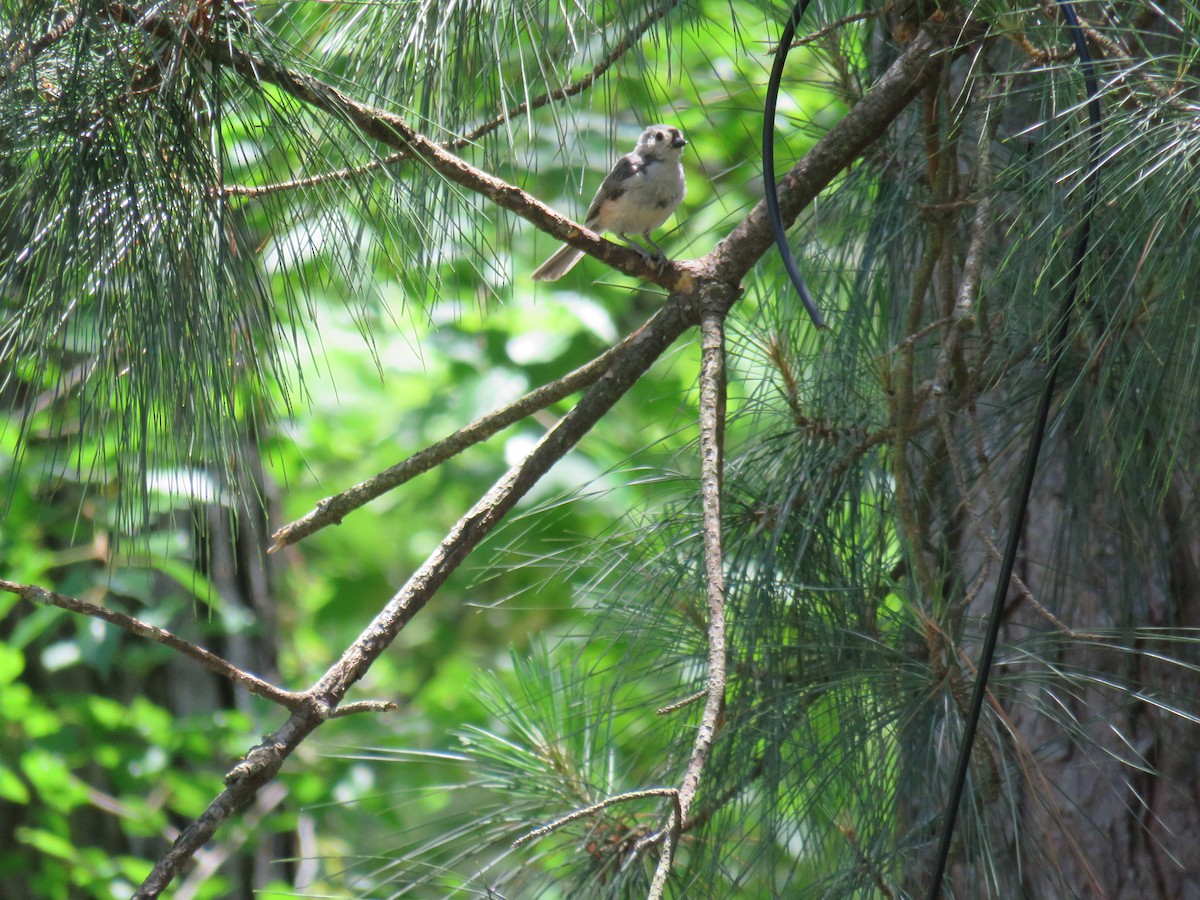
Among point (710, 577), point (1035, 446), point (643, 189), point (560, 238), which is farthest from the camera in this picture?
point (643, 189)

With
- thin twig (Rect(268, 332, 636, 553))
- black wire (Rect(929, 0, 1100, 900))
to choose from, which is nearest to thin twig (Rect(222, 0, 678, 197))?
thin twig (Rect(268, 332, 636, 553))

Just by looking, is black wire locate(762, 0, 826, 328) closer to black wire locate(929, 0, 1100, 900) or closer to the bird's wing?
black wire locate(929, 0, 1100, 900)

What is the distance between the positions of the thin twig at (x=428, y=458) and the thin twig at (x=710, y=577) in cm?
14

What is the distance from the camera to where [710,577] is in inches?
26.3

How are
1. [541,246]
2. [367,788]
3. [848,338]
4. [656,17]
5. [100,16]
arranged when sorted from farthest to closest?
[541,246]
[367,788]
[848,338]
[656,17]
[100,16]

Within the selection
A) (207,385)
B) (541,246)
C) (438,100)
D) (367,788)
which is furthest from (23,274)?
(541,246)

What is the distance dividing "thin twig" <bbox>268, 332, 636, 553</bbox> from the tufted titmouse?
105 centimetres

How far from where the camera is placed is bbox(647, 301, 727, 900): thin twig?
1.69 ft

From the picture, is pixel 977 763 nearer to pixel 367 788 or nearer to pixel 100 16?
pixel 100 16

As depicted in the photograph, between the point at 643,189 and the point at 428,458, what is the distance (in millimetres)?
1289

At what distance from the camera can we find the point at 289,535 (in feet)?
2.80

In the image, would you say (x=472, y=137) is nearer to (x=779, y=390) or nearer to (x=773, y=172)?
(x=773, y=172)

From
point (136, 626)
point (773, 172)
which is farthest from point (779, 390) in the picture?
point (136, 626)

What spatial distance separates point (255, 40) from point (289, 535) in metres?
0.37
